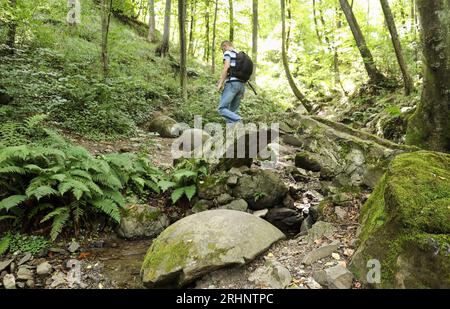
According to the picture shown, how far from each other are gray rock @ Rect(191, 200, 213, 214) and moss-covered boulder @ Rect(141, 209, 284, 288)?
1444 millimetres

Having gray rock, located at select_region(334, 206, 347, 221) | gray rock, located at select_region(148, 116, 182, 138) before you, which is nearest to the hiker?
gray rock, located at select_region(148, 116, 182, 138)

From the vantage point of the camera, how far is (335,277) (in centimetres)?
344

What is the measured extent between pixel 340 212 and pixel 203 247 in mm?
2246

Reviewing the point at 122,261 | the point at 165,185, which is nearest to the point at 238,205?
the point at 165,185

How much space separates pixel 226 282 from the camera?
3.94 m

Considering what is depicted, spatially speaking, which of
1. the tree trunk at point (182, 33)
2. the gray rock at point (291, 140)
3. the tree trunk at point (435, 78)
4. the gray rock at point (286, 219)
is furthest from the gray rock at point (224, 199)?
the tree trunk at point (182, 33)

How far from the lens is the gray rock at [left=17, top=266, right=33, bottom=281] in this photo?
4.38 m

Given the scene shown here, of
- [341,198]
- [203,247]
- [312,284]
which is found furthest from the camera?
[341,198]

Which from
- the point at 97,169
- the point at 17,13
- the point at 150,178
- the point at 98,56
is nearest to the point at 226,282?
the point at 97,169

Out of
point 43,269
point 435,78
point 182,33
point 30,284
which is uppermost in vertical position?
point 182,33

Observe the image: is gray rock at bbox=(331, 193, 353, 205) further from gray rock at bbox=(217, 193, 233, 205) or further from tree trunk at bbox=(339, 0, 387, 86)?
tree trunk at bbox=(339, 0, 387, 86)

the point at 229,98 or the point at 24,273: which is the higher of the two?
the point at 229,98

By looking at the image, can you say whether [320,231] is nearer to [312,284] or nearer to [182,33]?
[312,284]

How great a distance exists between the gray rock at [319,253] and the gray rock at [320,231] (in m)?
0.44
